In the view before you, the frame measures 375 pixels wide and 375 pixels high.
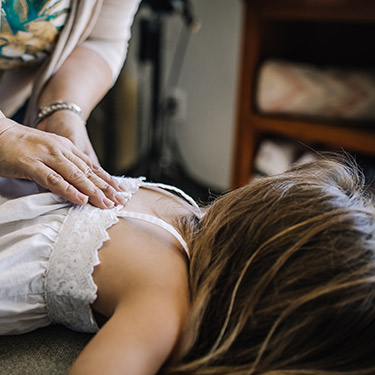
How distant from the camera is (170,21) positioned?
2.68 metres

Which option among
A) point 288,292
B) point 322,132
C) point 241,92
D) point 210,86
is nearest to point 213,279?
point 288,292

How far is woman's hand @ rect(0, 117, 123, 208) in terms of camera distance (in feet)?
2.49

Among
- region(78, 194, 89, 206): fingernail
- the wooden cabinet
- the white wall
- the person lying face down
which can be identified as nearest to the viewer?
the person lying face down

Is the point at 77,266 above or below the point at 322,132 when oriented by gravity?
above

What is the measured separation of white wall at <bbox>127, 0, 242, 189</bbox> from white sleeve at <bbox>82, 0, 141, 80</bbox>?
4.25 ft

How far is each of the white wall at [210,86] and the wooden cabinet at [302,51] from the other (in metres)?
0.36

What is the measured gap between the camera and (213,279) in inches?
27.2

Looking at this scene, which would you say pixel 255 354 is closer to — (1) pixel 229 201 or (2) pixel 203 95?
(1) pixel 229 201

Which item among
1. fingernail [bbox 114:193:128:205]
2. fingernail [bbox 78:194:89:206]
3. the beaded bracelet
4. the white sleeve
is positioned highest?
the white sleeve

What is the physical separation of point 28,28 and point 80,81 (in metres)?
0.16

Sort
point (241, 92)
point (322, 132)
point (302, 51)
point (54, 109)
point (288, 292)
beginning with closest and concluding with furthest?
1. point (288, 292)
2. point (54, 109)
3. point (322, 132)
4. point (241, 92)
5. point (302, 51)

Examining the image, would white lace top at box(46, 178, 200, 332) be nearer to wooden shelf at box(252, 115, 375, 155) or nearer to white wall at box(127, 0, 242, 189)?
wooden shelf at box(252, 115, 375, 155)

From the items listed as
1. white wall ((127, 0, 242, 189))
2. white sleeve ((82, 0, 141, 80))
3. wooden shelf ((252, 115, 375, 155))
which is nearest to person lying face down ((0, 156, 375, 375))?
white sleeve ((82, 0, 141, 80))

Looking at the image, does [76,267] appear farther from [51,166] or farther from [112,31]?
[112,31]
